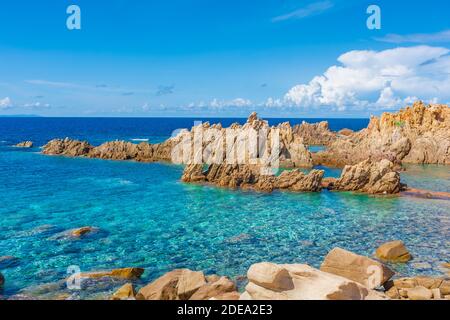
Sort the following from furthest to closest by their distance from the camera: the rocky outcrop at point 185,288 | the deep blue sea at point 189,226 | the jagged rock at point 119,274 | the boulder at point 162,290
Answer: the deep blue sea at point 189,226 → the jagged rock at point 119,274 → the boulder at point 162,290 → the rocky outcrop at point 185,288

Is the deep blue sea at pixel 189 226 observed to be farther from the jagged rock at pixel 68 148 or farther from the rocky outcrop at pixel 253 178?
the jagged rock at pixel 68 148

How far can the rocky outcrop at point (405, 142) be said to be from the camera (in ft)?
258

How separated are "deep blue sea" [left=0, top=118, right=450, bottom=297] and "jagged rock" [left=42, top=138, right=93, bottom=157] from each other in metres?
30.2

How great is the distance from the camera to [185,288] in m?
18.0

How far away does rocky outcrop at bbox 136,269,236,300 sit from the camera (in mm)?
17141

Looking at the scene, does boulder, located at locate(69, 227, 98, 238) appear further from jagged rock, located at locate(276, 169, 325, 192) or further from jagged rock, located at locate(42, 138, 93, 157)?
jagged rock, located at locate(42, 138, 93, 157)

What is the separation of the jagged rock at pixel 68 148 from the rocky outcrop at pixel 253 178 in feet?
137

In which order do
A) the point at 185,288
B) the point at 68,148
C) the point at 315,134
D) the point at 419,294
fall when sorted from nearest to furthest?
the point at 185,288
the point at 419,294
the point at 68,148
the point at 315,134

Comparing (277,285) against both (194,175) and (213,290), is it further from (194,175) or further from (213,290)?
(194,175)

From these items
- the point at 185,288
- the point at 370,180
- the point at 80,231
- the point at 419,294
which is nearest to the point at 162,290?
the point at 185,288

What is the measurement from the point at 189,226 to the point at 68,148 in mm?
67027

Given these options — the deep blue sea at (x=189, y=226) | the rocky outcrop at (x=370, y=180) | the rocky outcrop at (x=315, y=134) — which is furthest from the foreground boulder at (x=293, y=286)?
the rocky outcrop at (x=315, y=134)

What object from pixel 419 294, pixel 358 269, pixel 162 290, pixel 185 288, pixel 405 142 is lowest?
pixel 419 294
